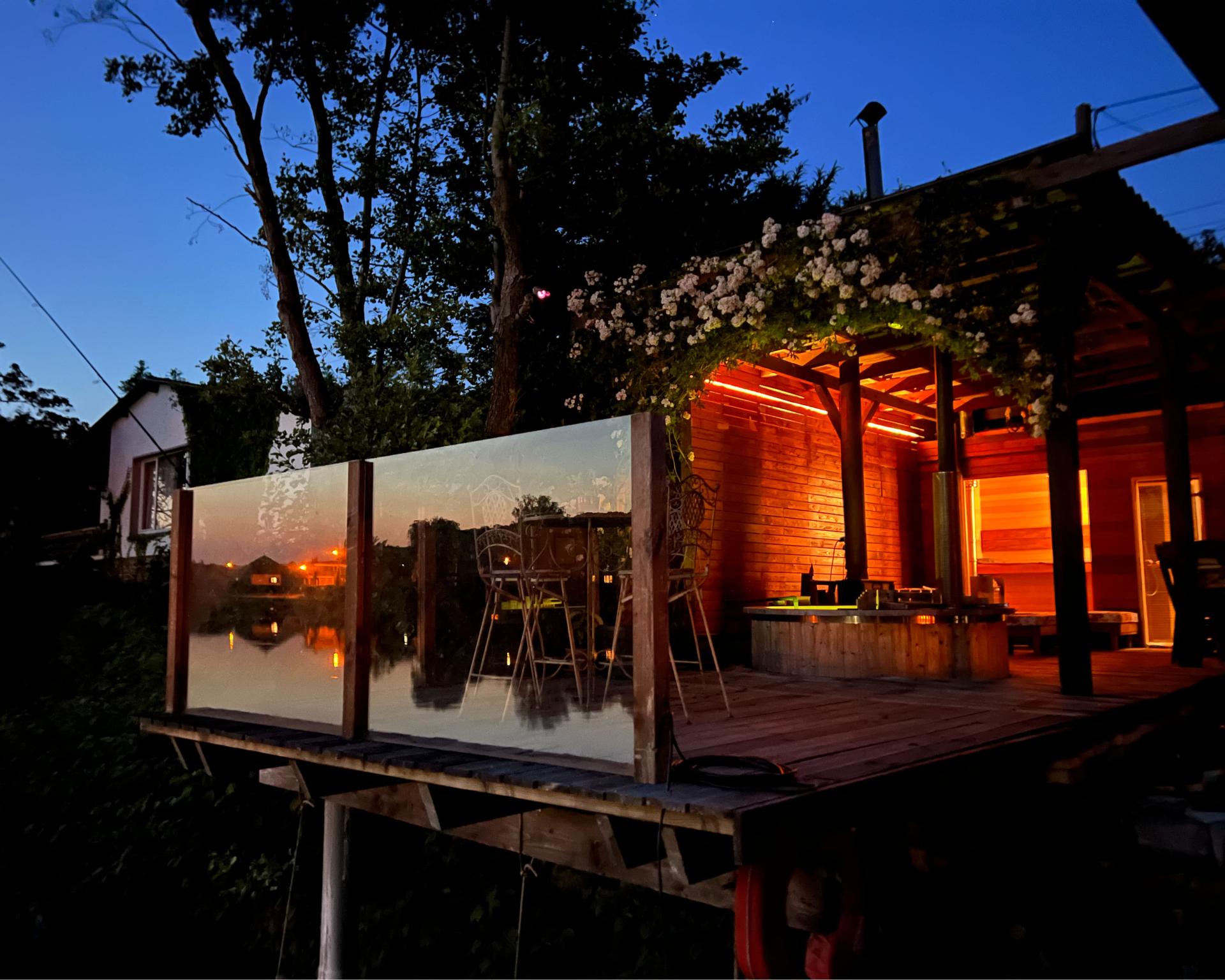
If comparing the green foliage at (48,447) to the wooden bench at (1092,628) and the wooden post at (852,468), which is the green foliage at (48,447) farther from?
the wooden bench at (1092,628)

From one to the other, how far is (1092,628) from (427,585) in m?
7.93

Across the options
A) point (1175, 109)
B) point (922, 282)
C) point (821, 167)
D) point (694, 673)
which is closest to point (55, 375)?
point (821, 167)

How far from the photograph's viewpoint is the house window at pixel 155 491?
16.0m

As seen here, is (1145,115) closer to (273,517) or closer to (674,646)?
(674,646)

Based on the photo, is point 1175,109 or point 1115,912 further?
point 1175,109

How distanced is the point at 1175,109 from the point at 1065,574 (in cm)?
264

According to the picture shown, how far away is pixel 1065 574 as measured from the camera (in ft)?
18.4

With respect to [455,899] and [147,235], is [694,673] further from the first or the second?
[147,235]

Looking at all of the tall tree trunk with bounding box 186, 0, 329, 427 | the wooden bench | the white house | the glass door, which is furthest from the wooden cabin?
the white house

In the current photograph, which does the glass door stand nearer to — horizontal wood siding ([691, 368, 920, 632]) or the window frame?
horizontal wood siding ([691, 368, 920, 632])

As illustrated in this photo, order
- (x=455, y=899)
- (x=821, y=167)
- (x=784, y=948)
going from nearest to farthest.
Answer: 1. (x=784, y=948)
2. (x=455, y=899)
3. (x=821, y=167)

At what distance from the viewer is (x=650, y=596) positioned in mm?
3160

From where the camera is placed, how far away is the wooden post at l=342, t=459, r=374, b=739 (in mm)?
4316

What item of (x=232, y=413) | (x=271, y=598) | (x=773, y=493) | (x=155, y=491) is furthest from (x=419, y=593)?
(x=155, y=491)
